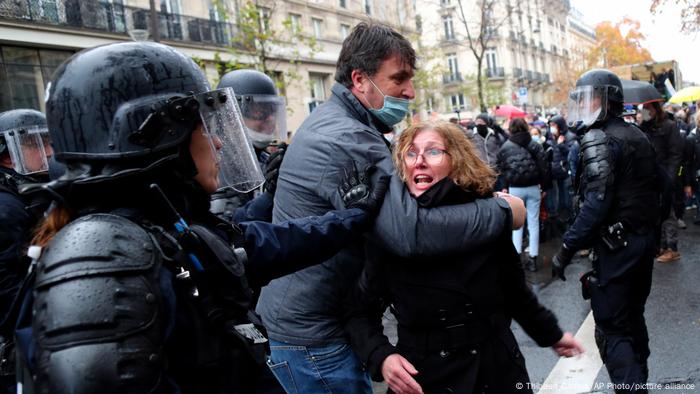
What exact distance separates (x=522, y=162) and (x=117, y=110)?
6425 millimetres

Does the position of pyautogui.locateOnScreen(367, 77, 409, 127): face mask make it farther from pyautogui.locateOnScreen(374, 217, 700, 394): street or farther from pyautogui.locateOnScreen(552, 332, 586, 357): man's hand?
pyautogui.locateOnScreen(374, 217, 700, 394): street

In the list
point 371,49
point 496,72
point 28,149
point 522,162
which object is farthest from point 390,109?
point 496,72

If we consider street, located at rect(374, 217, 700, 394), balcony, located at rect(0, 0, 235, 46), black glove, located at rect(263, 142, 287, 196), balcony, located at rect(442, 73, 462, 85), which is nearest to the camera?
black glove, located at rect(263, 142, 287, 196)

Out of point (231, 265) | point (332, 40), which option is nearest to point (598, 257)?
point (231, 265)

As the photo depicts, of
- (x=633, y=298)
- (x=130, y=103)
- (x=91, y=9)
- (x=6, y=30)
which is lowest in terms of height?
(x=633, y=298)

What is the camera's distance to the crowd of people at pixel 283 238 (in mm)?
1018

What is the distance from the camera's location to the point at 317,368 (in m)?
2.12

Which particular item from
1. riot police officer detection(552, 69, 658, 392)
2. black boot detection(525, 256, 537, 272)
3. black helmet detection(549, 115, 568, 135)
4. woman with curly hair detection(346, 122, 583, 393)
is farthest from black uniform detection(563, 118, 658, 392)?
black helmet detection(549, 115, 568, 135)

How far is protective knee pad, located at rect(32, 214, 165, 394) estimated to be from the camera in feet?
→ 3.03

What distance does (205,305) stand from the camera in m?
1.17

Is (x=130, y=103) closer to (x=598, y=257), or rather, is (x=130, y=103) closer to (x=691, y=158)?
(x=598, y=257)

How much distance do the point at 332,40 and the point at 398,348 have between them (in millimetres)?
26355

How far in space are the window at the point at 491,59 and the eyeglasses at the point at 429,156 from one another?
51.2m

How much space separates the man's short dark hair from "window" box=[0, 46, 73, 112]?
14.1m
